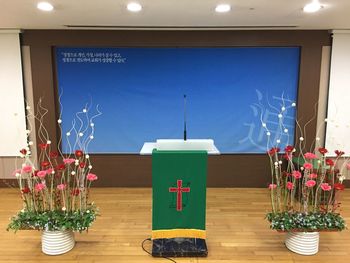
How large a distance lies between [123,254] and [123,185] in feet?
6.56

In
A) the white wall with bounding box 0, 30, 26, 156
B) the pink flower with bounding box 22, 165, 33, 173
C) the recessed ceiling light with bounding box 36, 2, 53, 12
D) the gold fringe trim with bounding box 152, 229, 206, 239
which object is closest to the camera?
the pink flower with bounding box 22, 165, 33, 173

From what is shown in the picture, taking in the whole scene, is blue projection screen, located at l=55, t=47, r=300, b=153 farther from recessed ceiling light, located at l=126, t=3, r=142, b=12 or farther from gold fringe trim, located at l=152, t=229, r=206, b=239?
gold fringe trim, located at l=152, t=229, r=206, b=239

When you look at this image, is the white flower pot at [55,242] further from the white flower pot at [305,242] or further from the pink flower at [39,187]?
the white flower pot at [305,242]

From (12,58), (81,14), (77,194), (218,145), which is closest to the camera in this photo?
(77,194)

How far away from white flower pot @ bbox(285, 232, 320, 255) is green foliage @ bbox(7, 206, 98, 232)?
1938 millimetres

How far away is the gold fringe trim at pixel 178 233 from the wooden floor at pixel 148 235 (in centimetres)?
21

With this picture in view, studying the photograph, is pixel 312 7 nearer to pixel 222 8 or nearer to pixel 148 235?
pixel 222 8

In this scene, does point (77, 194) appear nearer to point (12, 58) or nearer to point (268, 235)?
point (268, 235)

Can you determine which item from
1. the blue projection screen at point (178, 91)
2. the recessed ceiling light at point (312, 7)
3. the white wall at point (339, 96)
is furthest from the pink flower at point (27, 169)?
the white wall at point (339, 96)

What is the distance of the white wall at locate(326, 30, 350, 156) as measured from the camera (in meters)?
4.67

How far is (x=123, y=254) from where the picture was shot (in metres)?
3.06

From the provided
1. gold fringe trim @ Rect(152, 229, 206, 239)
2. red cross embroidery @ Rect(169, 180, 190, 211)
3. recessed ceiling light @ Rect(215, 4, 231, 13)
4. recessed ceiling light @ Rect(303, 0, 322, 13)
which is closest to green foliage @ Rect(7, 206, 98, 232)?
gold fringe trim @ Rect(152, 229, 206, 239)

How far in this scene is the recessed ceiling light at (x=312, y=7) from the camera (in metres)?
3.11

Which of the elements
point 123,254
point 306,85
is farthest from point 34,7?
point 306,85
